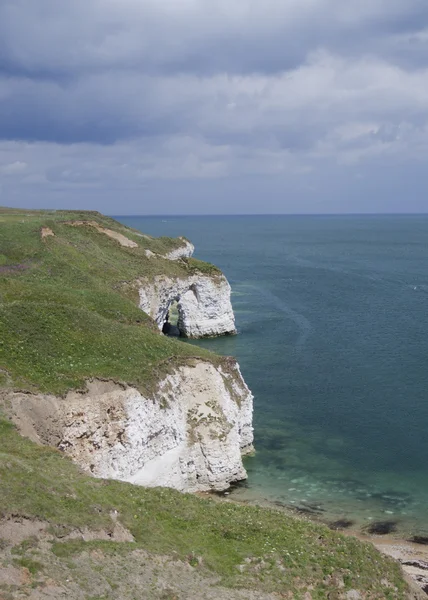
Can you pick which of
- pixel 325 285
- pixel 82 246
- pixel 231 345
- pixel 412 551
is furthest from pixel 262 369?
pixel 325 285

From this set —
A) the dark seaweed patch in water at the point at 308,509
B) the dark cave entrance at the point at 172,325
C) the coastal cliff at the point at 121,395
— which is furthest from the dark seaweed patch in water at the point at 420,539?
Answer: the dark cave entrance at the point at 172,325

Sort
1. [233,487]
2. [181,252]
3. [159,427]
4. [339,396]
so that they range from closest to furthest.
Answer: [159,427] → [233,487] → [339,396] → [181,252]

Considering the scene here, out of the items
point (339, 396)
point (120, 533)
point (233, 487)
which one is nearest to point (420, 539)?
point (233, 487)

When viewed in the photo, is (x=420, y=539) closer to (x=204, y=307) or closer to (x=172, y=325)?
(x=204, y=307)

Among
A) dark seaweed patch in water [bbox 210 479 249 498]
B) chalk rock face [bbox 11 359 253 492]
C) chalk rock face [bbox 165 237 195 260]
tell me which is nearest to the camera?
chalk rock face [bbox 11 359 253 492]

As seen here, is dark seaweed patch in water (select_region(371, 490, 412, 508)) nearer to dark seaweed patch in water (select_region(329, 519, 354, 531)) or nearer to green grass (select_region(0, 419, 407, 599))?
dark seaweed patch in water (select_region(329, 519, 354, 531))

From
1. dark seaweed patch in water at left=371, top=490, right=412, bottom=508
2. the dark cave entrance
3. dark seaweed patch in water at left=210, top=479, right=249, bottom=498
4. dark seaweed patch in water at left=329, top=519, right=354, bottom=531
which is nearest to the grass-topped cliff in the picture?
dark seaweed patch in water at left=329, top=519, right=354, bottom=531

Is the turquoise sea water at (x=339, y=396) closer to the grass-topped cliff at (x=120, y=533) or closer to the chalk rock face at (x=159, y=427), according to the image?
the chalk rock face at (x=159, y=427)
